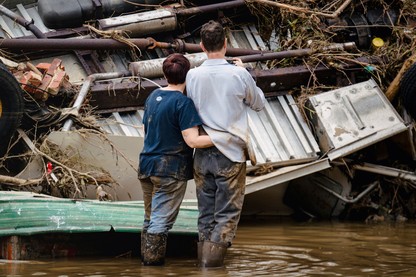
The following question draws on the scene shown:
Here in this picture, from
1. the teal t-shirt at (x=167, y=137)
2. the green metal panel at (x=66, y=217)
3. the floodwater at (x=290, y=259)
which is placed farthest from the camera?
the green metal panel at (x=66, y=217)

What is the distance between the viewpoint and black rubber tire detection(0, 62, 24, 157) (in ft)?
30.8

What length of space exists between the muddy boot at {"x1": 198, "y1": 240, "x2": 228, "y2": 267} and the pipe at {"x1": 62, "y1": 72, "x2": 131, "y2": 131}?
9.89 ft

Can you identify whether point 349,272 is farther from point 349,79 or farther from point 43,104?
point 349,79

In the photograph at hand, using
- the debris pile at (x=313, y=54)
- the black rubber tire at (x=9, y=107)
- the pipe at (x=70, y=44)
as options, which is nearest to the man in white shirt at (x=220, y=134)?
the black rubber tire at (x=9, y=107)

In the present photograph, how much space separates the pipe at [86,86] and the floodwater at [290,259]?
2101 mm

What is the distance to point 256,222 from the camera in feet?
38.6

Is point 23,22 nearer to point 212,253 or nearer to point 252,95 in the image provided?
point 252,95

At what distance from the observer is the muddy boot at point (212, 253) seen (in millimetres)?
7266

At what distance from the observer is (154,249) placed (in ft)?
24.1

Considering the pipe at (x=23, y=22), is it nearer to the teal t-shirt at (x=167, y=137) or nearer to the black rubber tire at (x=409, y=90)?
the teal t-shirt at (x=167, y=137)

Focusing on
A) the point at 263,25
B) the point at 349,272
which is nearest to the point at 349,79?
the point at 263,25

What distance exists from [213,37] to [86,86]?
3.42 m

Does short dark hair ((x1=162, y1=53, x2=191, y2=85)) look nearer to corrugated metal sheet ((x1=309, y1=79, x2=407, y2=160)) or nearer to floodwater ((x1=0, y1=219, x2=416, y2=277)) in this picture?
floodwater ((x1=0, y1=219, x2=416, y2=277))

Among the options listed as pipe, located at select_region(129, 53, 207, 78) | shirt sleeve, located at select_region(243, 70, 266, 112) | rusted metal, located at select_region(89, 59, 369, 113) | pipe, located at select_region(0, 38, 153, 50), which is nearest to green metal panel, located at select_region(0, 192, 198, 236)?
shirt sleeve, located at select_region(243, 70, 266, 112)
